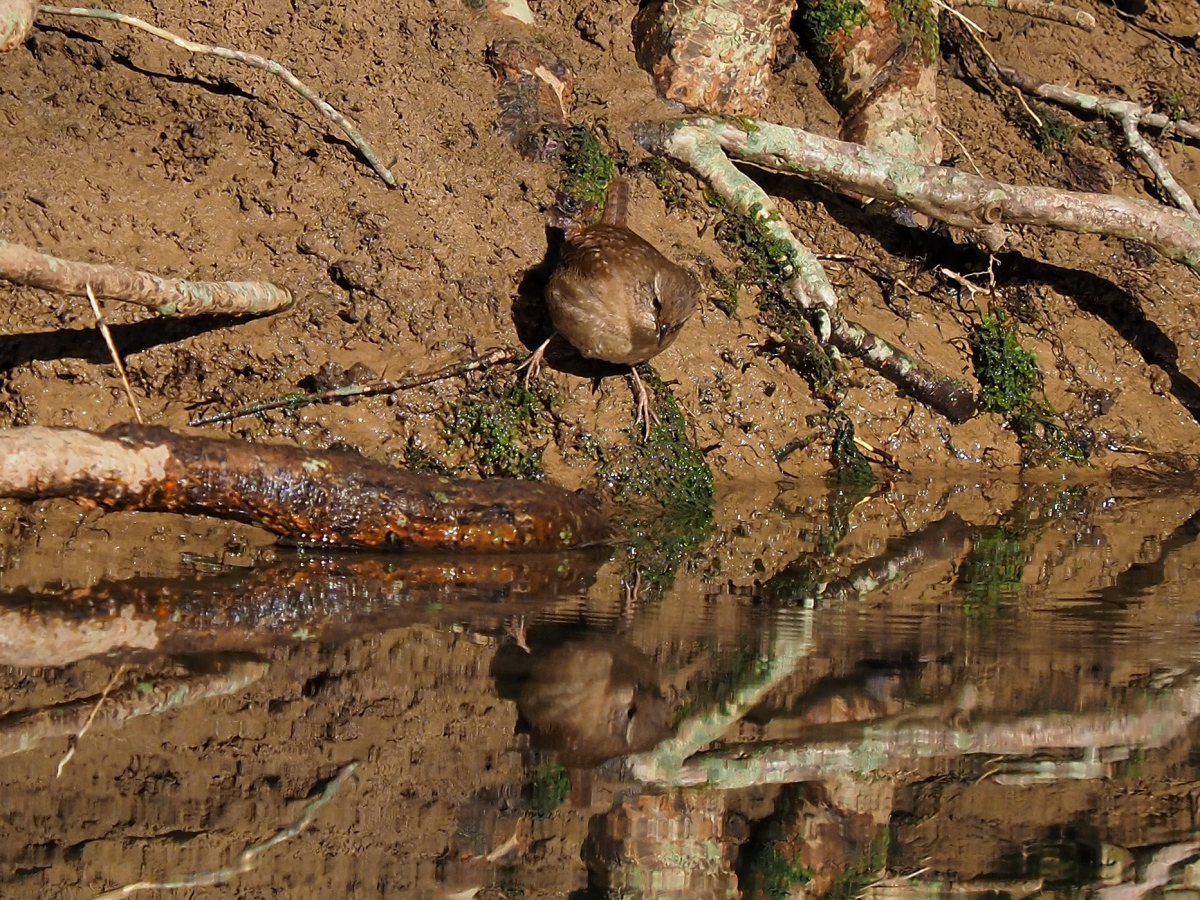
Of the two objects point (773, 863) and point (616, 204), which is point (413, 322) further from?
point (773, 863)

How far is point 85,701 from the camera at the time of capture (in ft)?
12.1

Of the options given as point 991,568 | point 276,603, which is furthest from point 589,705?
point 991,568

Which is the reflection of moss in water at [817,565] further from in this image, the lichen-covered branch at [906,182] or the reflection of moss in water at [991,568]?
the lichen-covered branch at [906,182]

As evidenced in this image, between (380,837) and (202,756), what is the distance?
608 millimetres

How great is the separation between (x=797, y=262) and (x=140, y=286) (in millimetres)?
3937

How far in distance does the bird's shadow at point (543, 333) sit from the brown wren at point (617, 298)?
0.31 metres

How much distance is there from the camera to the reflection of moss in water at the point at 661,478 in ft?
22.5

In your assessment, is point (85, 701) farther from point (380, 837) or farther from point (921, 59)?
point (921, 59)

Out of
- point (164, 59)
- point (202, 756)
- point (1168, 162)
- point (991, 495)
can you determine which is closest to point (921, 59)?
point (1168, 162)

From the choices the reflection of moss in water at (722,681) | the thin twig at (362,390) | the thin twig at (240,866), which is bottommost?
the thin twig at (240,866)

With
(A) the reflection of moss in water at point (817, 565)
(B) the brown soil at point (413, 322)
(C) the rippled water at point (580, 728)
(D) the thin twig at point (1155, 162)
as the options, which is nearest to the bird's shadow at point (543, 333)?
(B) the brown soil at point (413, 322)

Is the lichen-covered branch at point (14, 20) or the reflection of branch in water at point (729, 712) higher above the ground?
the lichen-covered branch at point (14, 20)

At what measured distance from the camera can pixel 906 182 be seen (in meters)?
8.48

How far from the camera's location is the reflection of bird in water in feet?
11.9
